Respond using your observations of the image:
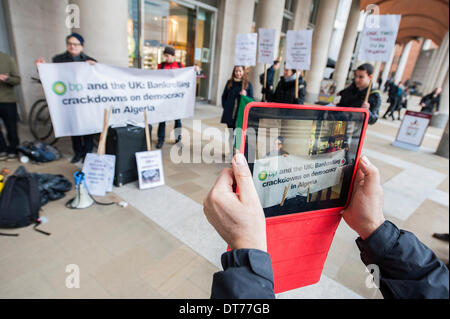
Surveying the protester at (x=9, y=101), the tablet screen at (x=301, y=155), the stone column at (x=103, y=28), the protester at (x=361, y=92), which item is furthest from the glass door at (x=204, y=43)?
the tablet screen at (x=301, y=155)

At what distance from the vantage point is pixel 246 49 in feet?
14.6

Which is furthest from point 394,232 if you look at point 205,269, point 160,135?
point 160,135

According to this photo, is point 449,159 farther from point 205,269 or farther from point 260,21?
point 205,269

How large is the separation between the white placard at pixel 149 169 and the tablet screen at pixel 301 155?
10.3 ft

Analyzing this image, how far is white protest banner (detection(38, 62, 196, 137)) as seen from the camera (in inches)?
130

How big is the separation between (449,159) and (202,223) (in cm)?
766

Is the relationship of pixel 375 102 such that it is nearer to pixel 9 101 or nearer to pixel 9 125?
pixel 9 101

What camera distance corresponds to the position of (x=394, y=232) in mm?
774

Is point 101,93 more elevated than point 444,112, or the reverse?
point 101,93

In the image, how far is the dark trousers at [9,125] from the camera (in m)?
3.91

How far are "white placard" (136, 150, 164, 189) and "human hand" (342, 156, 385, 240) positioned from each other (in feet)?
10.5

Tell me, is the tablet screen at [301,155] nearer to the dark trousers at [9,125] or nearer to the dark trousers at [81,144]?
the dark trousers at [81,144]

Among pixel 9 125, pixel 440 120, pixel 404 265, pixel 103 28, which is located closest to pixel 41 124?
pixel 9 125

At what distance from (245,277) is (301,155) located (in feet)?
1.31
